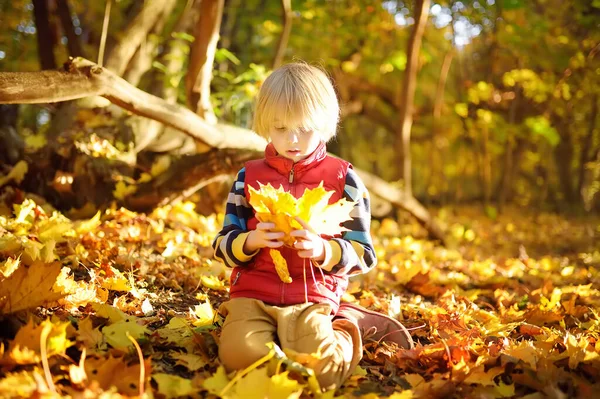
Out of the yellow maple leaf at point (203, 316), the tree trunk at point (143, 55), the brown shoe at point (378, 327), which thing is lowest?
the brown shoe at point (378, 327)

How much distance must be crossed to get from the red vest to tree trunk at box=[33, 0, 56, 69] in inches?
152

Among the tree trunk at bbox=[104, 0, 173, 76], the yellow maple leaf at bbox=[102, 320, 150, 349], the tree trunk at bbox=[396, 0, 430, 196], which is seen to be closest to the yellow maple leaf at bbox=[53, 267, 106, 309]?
the yellow maple leaf at bbox=[102, 320, 150, 349]

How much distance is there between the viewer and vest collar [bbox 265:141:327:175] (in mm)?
1988

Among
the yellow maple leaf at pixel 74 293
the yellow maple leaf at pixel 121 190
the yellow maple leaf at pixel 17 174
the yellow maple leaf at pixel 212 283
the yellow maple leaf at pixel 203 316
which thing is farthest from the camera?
the yellow maple leaf at pixel 121 190

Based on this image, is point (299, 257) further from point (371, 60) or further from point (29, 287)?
point (371, 60)

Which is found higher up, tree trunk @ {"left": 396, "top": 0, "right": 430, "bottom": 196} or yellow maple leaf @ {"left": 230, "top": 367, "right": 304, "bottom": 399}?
tree trunk @ {"left": 396, "top": 0, "right": 430, "bottom": 196}

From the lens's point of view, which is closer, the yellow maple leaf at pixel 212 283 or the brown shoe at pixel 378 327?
the brown shoe at pixel 378 327

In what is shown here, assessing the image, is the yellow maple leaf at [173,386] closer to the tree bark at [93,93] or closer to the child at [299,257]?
the child at [299,257]

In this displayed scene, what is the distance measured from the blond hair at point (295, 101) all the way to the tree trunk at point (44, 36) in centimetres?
385

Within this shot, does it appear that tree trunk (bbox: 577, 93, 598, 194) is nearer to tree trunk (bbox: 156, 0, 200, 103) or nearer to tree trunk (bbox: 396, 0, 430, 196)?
tree trunk (bbox: 396, 0, 430, 196)

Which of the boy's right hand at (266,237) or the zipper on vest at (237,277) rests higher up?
the boy's right hand at (266,237)

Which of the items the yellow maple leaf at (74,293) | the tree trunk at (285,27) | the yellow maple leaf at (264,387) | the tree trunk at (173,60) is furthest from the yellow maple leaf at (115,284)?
the tree trunk at (285,27)

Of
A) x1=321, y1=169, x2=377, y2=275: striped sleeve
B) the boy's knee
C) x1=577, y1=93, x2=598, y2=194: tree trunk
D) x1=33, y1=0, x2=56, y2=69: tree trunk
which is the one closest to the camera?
the boy's knee

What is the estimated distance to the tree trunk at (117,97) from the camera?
2.41 m
